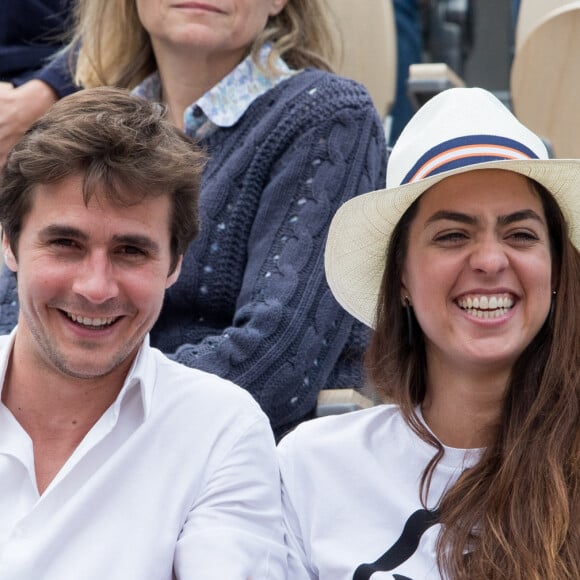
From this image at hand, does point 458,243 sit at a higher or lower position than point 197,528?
higher

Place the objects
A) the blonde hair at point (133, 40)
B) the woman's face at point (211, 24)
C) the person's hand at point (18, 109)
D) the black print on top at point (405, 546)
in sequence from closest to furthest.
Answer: the black print on top at point (405, 546)
the woman's face at point (211, 24)
the blonde hair at point (133, 40)
the person's hand at point (18, 109)

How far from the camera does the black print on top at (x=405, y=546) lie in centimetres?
215

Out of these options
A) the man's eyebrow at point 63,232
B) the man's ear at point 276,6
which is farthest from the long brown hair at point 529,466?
the man's ear at point 276,6

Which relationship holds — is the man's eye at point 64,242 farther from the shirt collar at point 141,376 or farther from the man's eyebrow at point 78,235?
the shirt collar at point 141,376

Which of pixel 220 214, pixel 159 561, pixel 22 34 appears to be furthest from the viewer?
pixel 22 34

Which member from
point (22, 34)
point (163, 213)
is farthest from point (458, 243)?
point (22, 34)

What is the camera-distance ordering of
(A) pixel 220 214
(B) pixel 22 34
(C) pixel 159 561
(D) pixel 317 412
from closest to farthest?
(C) pixel 159 561
(D) pixel 317 412
(A) pixel 220 214
(B) pixel 22 34

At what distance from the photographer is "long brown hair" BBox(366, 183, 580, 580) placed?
2045 mm

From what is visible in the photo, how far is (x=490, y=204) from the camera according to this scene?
223cm

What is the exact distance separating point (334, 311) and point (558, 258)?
2.15 ft

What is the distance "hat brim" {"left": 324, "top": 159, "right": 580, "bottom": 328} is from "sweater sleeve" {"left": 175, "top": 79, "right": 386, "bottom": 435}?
0.72 ft

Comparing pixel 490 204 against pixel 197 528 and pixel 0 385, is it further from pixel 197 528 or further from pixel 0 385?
pixel 0 385

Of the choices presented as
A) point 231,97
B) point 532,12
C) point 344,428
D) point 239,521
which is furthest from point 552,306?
point 532,12

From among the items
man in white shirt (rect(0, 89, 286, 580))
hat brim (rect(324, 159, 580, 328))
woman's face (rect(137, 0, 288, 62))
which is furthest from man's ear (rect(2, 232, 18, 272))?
woman's face (rect(137, 0, 288, 62))
